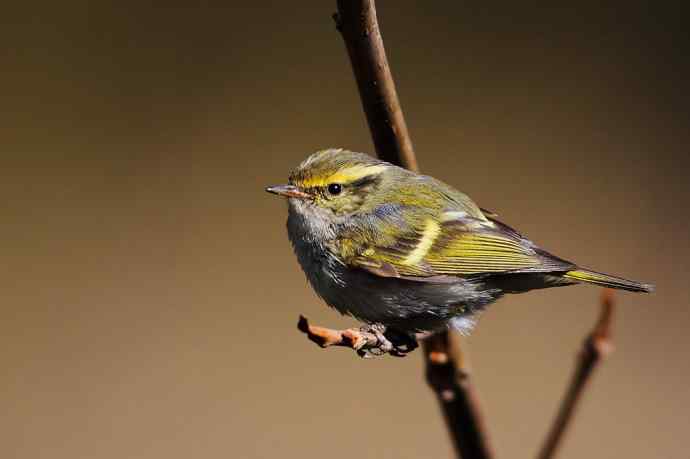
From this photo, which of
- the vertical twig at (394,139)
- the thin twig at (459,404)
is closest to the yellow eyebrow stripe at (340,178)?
the vertical twig at (394,139)

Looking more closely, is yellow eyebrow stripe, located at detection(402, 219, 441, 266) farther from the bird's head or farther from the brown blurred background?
the brown blurred background

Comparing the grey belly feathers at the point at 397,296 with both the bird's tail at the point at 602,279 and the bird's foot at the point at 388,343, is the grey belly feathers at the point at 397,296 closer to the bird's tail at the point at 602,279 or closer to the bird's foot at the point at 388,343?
the bird's foot at the point at 388,343

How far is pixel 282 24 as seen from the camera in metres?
3.49

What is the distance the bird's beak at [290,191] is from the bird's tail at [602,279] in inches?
23.2

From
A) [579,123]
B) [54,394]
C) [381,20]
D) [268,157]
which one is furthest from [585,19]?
[54,394]

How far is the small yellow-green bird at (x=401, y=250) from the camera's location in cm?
161

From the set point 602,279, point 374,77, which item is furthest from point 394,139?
point 602,279

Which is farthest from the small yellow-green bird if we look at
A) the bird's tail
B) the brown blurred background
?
the brown blurred background

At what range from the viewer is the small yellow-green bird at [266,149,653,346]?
1611mm

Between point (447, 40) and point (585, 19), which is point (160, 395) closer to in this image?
point (447, 40)

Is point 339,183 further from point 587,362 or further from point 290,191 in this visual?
point 587,362

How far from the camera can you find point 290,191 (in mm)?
1694

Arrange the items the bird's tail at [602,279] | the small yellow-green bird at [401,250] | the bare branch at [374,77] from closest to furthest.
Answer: the bare branch at [374,77] < the bird's tail at [602,279] < the small yellow-green bird at [401,250]

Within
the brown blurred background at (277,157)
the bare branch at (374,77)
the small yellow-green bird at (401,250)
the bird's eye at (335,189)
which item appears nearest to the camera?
the bare branch at (374,77)
